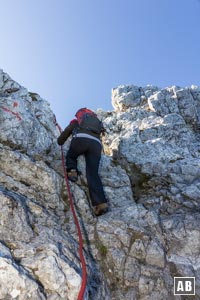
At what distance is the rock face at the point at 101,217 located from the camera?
20.3 ft

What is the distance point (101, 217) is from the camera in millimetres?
9609

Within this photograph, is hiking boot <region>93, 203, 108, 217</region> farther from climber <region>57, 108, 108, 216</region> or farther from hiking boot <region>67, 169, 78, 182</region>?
hiking boot <region>67, 169, 78, 182</region>

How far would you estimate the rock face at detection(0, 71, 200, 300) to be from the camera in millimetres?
6188

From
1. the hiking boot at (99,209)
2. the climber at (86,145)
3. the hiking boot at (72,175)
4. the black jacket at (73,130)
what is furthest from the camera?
the black jacket at (73,130)

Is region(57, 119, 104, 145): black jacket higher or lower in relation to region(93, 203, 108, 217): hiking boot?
higher

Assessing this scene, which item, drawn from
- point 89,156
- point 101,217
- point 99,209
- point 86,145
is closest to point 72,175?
point 89,156

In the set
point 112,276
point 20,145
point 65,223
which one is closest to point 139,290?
point 112,276

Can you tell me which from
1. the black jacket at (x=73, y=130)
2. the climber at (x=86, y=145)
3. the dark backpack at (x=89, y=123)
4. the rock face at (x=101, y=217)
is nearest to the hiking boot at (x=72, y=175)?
the climber at (x=86, y=145)

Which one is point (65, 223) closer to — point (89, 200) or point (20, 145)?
point (89, 200)

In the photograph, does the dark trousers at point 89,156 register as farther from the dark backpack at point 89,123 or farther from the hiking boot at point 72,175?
the dark backpack at point 89,123

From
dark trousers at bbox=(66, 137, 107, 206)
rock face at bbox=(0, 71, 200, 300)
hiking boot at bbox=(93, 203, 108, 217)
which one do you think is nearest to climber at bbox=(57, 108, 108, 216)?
dark trousers at bbox=(66, 137, 107, 206)

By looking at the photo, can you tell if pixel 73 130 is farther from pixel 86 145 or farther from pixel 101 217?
pixel 101 217

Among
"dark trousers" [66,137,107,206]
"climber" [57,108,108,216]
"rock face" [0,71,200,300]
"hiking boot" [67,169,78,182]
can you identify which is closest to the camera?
"rock face" [0,71,200,300]

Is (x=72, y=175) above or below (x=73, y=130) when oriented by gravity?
below
